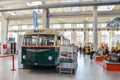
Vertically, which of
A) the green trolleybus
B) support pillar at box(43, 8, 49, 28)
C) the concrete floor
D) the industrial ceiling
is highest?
the industrial ceiling

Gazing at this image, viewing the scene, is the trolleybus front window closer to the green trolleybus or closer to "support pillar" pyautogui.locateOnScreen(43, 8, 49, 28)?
the green trolleybus

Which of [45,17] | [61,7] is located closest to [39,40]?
[61,7]

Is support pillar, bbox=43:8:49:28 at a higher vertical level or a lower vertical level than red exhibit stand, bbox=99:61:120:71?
higher

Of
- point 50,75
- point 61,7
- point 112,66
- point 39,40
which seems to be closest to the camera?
point 50,75

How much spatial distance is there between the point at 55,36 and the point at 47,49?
34.3 inches

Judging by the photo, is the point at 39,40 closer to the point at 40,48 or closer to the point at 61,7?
the point at 40,48

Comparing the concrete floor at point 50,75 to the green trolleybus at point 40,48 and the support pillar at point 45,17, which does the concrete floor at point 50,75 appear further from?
the support pillar at point 45,17

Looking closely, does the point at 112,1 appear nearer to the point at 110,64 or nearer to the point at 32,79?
the point at 110,64

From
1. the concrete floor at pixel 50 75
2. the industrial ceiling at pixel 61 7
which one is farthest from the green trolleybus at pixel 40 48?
the industrial ceiling at pixel 61 7

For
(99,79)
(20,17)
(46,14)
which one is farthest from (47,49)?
(20,17)

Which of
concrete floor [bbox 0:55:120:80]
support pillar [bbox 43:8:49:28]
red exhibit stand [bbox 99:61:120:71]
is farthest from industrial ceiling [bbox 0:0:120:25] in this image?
concrete floor [bbox 0:55:120:80]

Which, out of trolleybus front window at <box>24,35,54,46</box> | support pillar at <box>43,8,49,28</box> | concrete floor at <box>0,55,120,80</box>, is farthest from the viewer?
support pillar at <box>43,8,49,28</box>

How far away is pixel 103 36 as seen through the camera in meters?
37.0

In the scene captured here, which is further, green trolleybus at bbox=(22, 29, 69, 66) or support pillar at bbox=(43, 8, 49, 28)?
support pillar at bbox=(43, 8, 49, 28)
